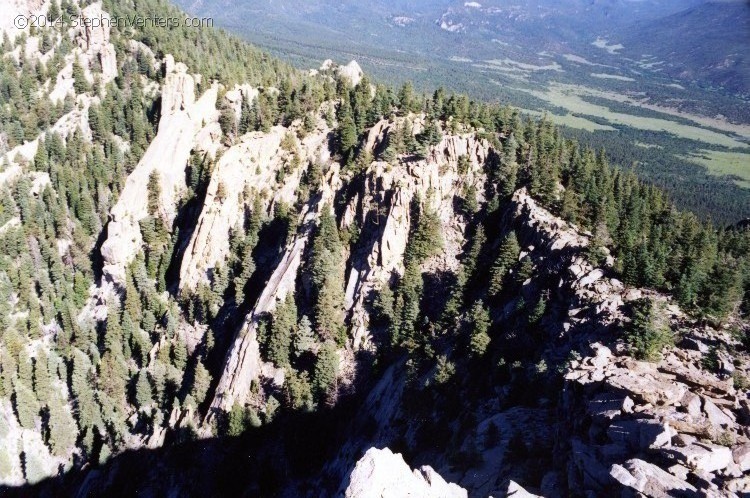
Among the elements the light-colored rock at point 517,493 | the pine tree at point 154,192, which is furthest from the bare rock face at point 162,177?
the light-colored rock at point 517,493

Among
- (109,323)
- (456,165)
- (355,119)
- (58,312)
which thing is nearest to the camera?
(456,165)

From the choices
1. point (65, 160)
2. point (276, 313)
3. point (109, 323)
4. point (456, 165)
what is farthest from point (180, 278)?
point (65, 160)

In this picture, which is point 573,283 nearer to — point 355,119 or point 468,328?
point 468,328

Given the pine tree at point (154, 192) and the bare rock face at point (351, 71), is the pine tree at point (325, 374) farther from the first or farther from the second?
the bare rock face at point (351, 71)

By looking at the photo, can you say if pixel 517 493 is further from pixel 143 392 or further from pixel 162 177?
pixel 162 177

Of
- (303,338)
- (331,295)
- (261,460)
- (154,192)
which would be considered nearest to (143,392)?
(261,460)

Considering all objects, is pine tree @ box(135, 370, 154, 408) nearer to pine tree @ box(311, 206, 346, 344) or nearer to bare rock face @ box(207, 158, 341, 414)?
bare rock face @ box(207, 158, 341, 414)

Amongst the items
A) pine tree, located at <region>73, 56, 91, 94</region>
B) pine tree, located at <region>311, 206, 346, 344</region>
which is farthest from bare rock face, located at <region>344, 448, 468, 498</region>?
pine tree, located at <region>73, 56, 91, 94</region>
